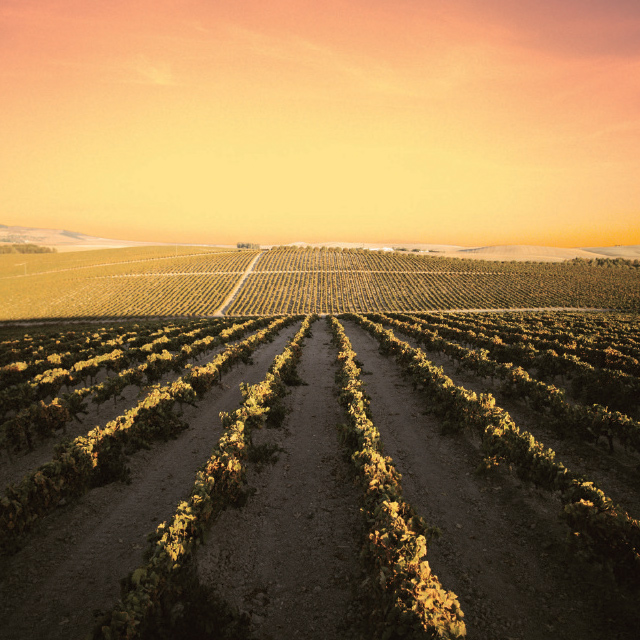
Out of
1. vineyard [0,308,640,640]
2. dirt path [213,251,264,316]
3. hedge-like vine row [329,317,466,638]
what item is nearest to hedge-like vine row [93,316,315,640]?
vineyard [0,308,640,640]

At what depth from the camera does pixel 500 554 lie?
7.62 m

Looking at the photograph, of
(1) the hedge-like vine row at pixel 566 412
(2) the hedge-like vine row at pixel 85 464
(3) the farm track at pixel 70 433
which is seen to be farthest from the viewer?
(1) the hedge-like vine row at pixel 566 412

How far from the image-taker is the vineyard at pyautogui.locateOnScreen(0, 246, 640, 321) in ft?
293

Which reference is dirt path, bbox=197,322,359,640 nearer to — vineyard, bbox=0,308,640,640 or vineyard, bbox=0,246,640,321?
vineyard, bbox=0,308,640,640

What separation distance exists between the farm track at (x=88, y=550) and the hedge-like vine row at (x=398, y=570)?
5278mm

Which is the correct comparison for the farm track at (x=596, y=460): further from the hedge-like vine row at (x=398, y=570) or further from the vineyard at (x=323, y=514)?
the hedge-like vine row at (x=398, y=570)

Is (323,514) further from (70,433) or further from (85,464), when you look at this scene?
(70,433)

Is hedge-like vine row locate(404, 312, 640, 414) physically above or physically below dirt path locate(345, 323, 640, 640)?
above

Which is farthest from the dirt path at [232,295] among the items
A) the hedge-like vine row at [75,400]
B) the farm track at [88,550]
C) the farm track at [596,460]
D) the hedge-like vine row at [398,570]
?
the hedge-like vine row at [398,570]

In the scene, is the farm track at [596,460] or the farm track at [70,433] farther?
the farm track at [70,433]

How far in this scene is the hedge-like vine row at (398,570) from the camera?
5344 mm

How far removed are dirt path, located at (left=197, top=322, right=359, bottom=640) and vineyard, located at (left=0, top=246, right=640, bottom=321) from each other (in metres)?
75.1

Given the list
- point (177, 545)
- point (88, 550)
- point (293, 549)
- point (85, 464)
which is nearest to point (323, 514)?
point (293, 549)

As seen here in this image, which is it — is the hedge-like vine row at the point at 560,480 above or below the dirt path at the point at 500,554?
above
